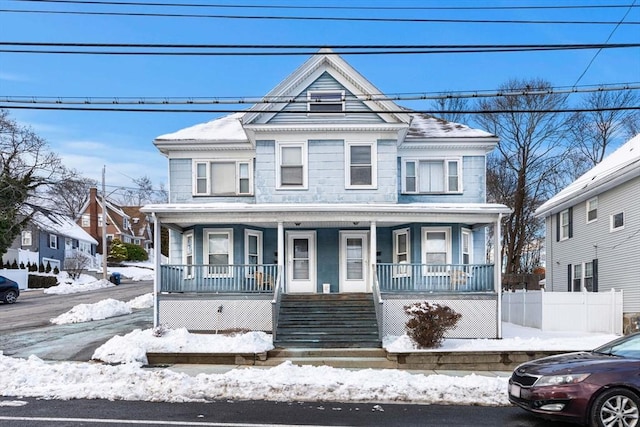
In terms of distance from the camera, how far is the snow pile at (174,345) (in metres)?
13.7

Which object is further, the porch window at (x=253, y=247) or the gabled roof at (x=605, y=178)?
the porch window at (x=253, y=247)

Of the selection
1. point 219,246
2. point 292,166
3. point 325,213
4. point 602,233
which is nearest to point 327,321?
point 325,213

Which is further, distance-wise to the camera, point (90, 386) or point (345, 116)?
point (345, 116)

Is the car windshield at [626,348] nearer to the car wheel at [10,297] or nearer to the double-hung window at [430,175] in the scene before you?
the double-hung window at [430,175]

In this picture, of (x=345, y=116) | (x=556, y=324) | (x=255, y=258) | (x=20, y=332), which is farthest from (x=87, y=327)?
(x=556, y=324)

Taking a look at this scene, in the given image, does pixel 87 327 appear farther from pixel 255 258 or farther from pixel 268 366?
pixel 268 366

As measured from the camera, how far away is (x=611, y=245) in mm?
19953

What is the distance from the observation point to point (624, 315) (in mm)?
18016

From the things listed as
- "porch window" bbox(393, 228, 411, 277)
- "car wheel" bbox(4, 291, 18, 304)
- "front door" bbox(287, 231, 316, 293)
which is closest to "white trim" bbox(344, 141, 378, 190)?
"porch window" bbox(393, 228, 411, 277)

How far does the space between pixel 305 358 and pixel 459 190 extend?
8664mm

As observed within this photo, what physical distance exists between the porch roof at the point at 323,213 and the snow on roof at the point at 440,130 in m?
3.34

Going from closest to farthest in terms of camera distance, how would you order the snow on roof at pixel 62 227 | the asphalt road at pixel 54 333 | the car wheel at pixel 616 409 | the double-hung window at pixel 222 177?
the car wheel at pixel 616 409 < the asphalt road at pixel 54 333 < the double-hung window at pixel 222 177 < the snow on roof at pixel 62 227

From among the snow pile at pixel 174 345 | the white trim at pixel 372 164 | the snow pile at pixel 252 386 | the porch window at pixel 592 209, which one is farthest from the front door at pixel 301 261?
the porch window at pixel 592 209

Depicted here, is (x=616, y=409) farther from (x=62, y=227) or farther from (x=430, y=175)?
(x=62, y=227)
